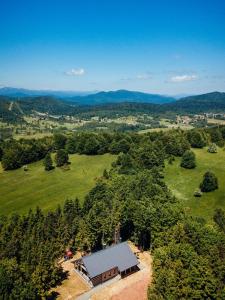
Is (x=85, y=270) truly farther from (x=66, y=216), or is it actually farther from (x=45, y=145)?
(x=45, y=145)

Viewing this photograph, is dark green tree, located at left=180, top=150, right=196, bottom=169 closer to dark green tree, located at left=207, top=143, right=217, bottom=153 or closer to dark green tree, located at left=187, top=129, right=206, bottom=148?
dark green tree, located at left=207, top=143, right=217, bottom=153

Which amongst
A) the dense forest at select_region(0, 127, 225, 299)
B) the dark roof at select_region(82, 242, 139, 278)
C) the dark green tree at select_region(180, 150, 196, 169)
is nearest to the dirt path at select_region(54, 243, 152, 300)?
the dense forest at select_region(0, 127, 225, 299)

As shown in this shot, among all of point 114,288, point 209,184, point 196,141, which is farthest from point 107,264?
point 196,141

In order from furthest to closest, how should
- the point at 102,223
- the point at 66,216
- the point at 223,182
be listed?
1. the point at 223,182
2. the point at 66,216
3. the point at 102,223

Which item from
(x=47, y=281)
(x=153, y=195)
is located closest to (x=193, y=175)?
(x=153, y=195)

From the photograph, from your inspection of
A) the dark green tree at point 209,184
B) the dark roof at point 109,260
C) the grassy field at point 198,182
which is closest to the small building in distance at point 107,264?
the dark roof at point 109,260

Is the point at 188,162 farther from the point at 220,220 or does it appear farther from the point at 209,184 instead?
the point at 220,220
